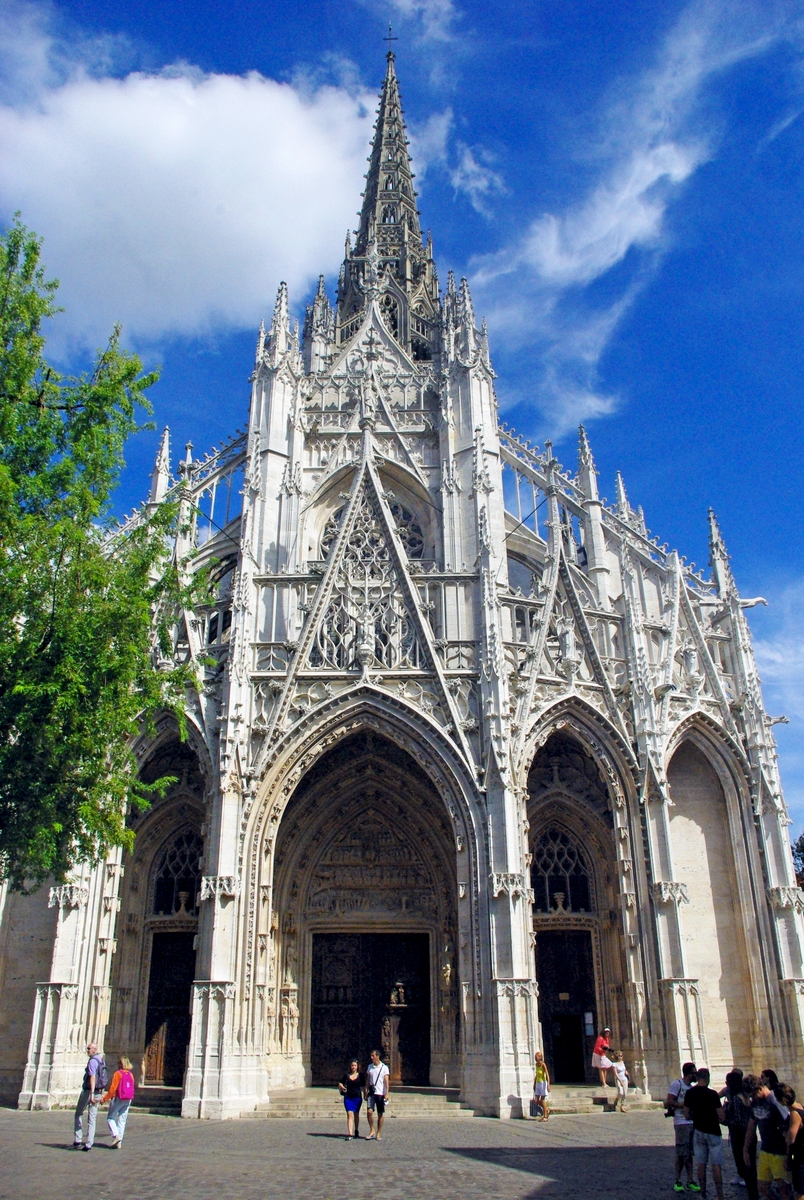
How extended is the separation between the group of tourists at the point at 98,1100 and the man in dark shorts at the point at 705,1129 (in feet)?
24.5

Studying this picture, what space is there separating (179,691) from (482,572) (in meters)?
8.04

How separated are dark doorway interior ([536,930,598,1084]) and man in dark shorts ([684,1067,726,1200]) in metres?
11.6

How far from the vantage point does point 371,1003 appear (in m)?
20.8

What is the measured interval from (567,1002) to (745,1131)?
38.2 ft

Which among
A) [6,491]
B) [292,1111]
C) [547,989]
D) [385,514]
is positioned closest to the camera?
[6,491]

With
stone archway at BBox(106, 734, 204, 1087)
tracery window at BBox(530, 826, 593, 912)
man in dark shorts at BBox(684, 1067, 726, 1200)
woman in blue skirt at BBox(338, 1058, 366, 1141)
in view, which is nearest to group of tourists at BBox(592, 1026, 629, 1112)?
tracery window at BBox(530, 826, 593, 912)

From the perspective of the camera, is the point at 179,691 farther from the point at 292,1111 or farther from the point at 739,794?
the point at 739,794

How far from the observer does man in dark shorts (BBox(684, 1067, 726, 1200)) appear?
911 cm

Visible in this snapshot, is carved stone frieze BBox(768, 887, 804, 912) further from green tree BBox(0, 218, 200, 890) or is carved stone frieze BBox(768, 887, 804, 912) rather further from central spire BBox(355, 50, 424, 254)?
central spire BBox(355, 50, 424, 254)

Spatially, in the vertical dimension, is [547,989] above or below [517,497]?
below

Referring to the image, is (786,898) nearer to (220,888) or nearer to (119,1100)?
(220,888)

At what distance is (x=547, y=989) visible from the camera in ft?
68.3

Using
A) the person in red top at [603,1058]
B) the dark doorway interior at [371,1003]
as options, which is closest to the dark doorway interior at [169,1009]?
the dark doorway interior at [371,1003]

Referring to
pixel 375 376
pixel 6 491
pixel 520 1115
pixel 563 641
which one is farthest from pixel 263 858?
pixel 375 376
